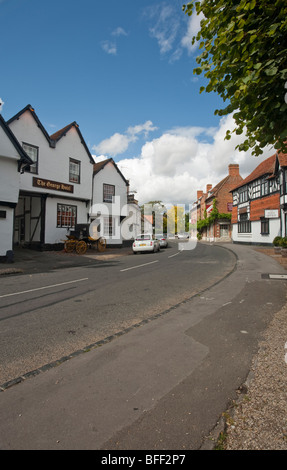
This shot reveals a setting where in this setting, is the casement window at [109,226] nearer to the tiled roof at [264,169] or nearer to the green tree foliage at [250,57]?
the tiled roof at [264,169]

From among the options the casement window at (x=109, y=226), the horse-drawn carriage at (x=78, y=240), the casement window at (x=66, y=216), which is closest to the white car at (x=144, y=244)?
the horse-drawn carriage at (x=78, y=240)

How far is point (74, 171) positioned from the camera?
21719 millimetres

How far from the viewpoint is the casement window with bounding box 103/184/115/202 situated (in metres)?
25.1

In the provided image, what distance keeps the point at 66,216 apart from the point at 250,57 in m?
18.9

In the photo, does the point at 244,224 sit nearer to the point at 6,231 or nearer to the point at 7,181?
the point at 7,181

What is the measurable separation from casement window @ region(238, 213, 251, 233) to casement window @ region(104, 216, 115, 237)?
18.8 metres

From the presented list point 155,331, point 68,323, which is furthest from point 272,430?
point 68,323

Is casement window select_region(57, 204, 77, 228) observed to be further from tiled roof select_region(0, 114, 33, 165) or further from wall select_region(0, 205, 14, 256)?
tiled roof select_region(0, 114, 33, 165)

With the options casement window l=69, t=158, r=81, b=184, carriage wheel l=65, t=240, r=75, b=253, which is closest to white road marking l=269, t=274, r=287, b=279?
carriage wheel l=65, t=240, r=75, b=253

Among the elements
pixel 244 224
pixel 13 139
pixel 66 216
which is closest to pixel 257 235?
pixel 244 224

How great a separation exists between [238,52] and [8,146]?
13.9 m

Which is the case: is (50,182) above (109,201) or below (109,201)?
above

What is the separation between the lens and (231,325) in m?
4.83

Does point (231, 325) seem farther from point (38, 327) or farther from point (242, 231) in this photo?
point (242, 231)
